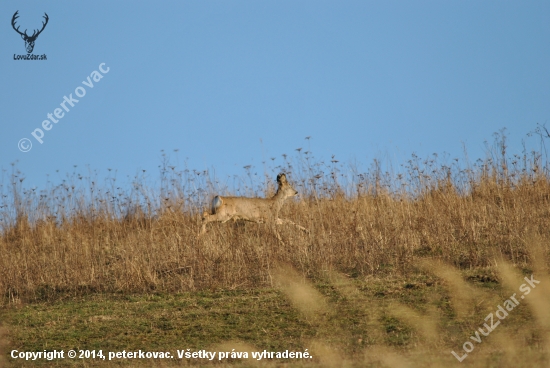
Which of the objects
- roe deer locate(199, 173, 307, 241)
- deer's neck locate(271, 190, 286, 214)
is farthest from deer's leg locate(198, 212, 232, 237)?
deer's neck locate(271, 190, 286, 214)

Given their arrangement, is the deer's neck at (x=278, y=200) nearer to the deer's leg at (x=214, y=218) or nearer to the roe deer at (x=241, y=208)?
the roe deer at (x=241, y=208)

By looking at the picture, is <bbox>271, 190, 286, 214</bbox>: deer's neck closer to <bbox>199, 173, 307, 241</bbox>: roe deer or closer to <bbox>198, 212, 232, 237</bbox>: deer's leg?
<bbox>199, 173, 307, 241</bbox>: roe deer

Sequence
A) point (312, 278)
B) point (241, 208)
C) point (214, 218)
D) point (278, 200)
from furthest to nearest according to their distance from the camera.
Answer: point (278, 200), point (241, 208), point (214, 218), point (312, 278)

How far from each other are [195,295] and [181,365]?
12.5ft

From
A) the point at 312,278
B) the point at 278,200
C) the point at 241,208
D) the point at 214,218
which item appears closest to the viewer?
the point at 312,278

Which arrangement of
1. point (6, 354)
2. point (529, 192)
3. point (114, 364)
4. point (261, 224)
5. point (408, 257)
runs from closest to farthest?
point (114, 364) → point (6, 354) → point (408, 257) → point (529, 192) → point (261, 224)

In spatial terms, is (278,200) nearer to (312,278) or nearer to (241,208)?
(241,208)

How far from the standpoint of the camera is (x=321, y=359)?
7578mm

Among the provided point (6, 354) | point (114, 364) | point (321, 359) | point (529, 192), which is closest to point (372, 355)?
point (321, 359)

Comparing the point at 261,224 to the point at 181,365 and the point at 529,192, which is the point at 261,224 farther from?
the point at 181,365

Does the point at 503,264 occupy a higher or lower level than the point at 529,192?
lower

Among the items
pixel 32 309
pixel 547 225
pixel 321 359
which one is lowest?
pixel 321 359

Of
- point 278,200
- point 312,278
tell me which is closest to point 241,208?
point 278,200

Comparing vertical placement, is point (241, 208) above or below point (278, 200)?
below
